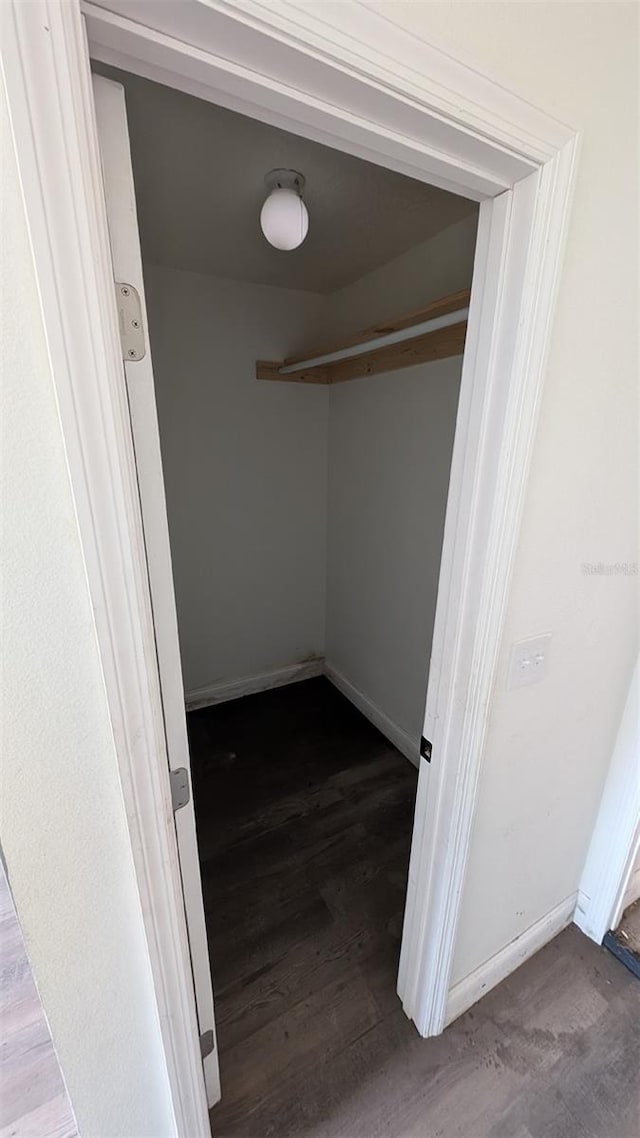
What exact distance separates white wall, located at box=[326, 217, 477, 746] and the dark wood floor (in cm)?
69

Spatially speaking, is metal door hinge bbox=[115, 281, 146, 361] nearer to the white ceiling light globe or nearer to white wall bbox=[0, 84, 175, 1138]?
white wall bbox=[0, 84, 175, 1138]

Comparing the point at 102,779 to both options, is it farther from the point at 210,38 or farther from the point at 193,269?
the point at 193,269

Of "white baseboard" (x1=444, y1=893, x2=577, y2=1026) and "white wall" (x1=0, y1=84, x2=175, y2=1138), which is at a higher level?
"white wall" (x1=0, y1=84, x2=175, y2=1138)

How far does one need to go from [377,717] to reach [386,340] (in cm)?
199

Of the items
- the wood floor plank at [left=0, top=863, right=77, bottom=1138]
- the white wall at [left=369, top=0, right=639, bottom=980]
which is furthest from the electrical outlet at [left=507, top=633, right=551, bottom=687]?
the wood floor plank at [left=0, top=863, right=77, bottom=1138]

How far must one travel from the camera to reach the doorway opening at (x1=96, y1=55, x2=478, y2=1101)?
1484 mm

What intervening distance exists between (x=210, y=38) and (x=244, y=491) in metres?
2.18

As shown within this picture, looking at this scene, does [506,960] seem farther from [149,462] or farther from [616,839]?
[149,462]

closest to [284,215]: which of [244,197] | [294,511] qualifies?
[244,197]

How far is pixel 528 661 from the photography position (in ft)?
3.68

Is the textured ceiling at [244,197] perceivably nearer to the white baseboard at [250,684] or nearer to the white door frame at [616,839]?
the white door frame at [616,839]

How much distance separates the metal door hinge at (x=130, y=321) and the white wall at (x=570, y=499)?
1.50 feet

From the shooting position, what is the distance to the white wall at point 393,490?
1950mm

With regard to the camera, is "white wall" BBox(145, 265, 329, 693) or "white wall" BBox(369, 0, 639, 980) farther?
"white wall" BBox(145, 265, 329, 693)
